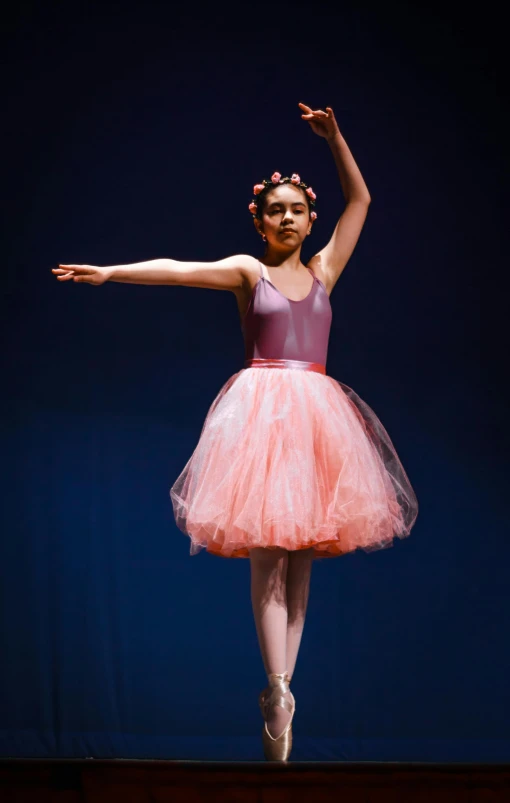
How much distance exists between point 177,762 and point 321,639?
1523 mm

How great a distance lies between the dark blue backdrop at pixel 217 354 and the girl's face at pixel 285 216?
2.18 feet

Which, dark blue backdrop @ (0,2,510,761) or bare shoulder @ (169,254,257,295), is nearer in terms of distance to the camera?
bare shoulder @ (169,254,257,295)

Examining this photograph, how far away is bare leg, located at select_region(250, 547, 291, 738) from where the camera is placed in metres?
1.73

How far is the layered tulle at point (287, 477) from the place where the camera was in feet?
5.58

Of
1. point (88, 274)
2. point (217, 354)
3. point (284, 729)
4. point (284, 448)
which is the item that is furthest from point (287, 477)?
point (217, 354)

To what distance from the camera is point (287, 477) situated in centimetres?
173

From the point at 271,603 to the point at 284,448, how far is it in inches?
12.2

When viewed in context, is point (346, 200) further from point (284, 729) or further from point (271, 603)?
point (284, 729)

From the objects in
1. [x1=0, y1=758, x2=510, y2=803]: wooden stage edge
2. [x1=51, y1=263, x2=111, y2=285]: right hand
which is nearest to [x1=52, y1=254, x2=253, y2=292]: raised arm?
[x1=51, y1=263, x2=111, y2=285]: right hand

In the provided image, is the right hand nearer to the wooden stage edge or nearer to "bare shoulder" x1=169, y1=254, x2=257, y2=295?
"bare shoulder" x1=169, y1=254, x2=257, y2=295

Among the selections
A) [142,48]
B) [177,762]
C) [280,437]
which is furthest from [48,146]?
[177,762]

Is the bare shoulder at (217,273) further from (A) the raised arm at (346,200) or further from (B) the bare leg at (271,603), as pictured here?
(B) the bare leg at (271,603)

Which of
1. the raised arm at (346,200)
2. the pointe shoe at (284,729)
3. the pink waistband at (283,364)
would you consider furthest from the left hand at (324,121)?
the pointe shoe at (284,729)

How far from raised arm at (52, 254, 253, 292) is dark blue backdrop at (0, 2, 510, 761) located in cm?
72
